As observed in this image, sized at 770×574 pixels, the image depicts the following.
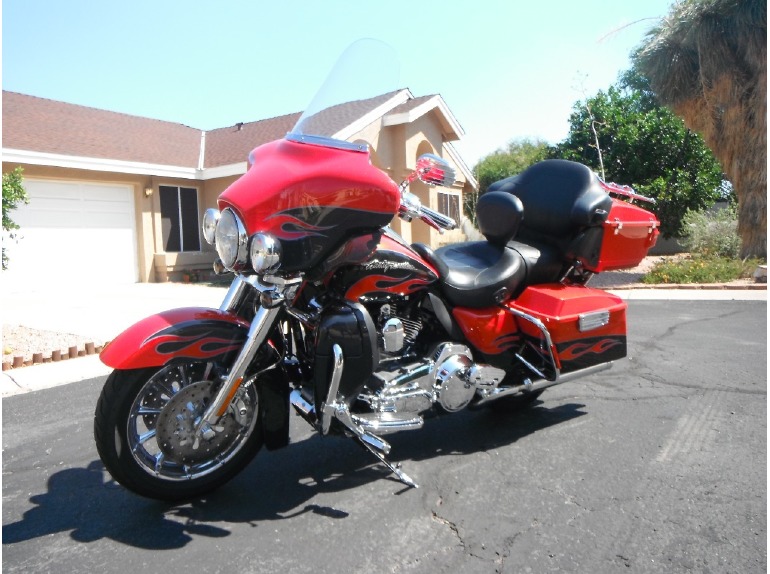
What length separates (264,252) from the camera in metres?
2.60

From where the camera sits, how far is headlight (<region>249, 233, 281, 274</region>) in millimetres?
2604

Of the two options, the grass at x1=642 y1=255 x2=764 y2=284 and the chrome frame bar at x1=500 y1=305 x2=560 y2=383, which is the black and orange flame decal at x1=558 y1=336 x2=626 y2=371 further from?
the grass at x1=642 y1=255 x2=764 y2=284

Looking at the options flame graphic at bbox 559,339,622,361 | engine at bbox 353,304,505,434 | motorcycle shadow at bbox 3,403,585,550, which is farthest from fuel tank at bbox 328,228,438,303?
flame graphic at bbox 559,339,622,361

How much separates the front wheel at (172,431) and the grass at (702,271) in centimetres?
1148

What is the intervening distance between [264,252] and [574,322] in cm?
218

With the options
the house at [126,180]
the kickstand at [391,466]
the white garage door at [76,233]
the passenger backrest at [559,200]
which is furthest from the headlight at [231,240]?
the white garage door at [76,233]

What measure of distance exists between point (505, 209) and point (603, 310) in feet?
3.25

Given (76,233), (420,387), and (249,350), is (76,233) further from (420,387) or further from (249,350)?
(420,387)

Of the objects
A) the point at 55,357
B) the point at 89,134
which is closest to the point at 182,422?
the point at 55,357

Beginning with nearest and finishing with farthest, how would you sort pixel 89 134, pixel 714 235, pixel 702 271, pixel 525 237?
pixel 525 237
pixel 702 271
pixel 89 134
pixel 714 235

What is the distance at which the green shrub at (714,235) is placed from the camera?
50.5 feet

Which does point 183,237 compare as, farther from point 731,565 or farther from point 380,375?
point 731,565

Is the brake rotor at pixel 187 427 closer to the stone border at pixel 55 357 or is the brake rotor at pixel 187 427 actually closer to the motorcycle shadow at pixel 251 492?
the motorcycle shadow at pixel 251 492

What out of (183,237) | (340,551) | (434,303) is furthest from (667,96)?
(340,551)
